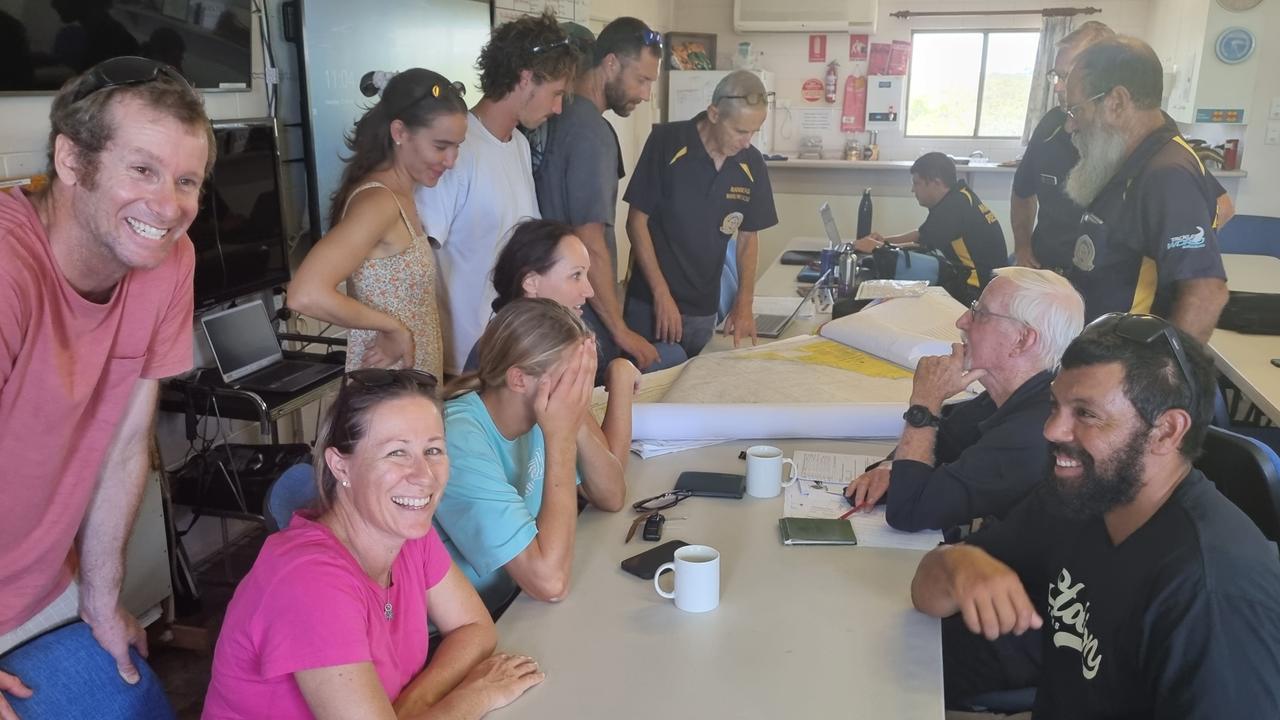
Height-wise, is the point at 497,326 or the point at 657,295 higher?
the point at 497,326

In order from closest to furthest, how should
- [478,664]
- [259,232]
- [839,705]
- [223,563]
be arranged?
[839,705]
[478,664]
[259,232]
[223,563]

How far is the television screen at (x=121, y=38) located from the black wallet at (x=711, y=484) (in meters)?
1.81

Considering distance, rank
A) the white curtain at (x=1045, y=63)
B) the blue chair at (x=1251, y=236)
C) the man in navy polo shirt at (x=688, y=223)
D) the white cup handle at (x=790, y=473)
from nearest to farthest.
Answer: the white cup handle at (x=790, y=473), the man in navy polo shirt at (x=688, y=223), the blue chair at (x=1251, y=236), the white curtain at (x=1045, y=63)

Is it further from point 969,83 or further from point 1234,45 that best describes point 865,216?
point 969,83

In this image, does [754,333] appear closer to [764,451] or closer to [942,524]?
[764,451]

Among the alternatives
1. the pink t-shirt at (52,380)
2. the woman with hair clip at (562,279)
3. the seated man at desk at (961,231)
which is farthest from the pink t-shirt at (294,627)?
the seated man at desk at (961,231)

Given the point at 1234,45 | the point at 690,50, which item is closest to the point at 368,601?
the point at 1234,45

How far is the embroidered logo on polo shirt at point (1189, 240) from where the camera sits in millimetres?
2584

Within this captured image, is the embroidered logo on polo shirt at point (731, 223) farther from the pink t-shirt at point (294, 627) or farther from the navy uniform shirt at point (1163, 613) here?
the pink t-shirt at point (294, 627)

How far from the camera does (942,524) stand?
1781mm

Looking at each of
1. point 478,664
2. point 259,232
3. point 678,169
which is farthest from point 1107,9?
point 478,664

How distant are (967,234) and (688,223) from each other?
167 cm

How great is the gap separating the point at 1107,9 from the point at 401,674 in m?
7.95

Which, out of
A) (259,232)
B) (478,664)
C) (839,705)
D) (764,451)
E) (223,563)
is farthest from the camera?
(223,563)
